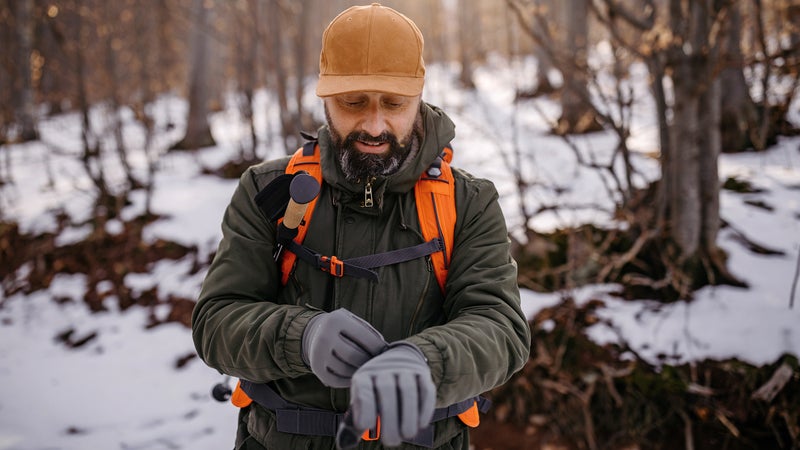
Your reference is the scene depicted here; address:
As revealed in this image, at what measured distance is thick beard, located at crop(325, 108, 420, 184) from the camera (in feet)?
5.34

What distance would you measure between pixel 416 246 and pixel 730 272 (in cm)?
334

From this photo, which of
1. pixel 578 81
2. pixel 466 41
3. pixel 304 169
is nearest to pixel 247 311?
pixel 304 169

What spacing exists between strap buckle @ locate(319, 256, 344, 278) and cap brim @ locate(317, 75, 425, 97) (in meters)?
0.52

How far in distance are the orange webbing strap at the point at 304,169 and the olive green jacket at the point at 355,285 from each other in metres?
0.02

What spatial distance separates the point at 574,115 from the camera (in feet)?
26.0

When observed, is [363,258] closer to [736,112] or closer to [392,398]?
[392,398]

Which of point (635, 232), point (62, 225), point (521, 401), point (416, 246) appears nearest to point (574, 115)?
point (635, 232)

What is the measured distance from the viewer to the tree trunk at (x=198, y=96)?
30.2ft

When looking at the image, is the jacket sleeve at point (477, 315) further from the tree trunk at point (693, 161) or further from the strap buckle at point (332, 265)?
the tree trunk at point (693, 161)

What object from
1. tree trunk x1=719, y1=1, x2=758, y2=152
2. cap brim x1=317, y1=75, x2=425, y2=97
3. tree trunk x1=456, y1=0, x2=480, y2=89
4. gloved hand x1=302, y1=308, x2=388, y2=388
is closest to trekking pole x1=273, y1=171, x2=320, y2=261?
cap brim x1=317, y1=75, x2=425, y2=97

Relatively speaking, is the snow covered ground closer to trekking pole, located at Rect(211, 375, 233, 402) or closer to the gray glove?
trekking pole, located at Rect(211, 375, 233, 402)

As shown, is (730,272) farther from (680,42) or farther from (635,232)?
(680,42)

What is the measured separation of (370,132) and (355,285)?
50 cm

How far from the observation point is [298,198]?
1.51 meters
